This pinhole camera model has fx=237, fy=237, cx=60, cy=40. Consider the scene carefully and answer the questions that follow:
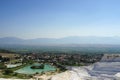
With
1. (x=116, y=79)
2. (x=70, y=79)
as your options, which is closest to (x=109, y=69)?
(x=116, y=79)

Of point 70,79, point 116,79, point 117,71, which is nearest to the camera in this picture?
point 116,79

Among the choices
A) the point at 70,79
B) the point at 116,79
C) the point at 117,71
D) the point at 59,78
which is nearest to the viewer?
the point at 116,79

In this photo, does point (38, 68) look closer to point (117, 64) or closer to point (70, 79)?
point (70, 79)

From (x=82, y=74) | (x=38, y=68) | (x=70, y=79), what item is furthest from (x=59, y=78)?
(x=38, y=68)

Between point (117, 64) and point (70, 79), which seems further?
point (70, 79)

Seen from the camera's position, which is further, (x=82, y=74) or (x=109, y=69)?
(x=82, y=74)

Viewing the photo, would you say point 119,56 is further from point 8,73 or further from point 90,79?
point 8,73

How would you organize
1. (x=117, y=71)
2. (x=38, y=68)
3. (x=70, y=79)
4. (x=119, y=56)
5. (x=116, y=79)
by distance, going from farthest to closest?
1. (x=38, y=68)
2. (x=70, y=79)
3. (x=119, y=56)
4. (x=117, y=71)
5. (x=116, y=79)

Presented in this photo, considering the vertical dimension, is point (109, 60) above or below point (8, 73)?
above

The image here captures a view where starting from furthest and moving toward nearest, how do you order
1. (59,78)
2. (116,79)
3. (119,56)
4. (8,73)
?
(8,73) → (59,78) → (119,56) → (116,79)
